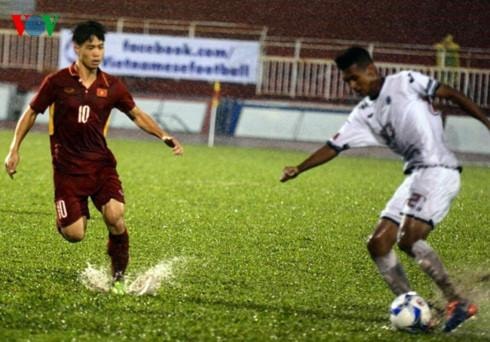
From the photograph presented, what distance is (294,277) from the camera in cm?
865

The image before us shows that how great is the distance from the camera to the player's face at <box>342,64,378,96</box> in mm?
6586

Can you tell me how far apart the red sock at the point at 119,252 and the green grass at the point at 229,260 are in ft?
0.97

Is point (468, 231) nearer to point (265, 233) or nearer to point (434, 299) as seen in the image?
point (265, 233)

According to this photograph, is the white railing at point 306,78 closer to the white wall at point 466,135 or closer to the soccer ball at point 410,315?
the white wall at point 466,135

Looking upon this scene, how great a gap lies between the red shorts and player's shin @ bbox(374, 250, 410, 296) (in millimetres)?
1871

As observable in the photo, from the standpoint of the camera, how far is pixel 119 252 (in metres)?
7.87

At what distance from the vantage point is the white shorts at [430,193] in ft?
22.0

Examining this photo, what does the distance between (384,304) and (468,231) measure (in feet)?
15.6

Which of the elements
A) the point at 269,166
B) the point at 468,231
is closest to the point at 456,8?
the point at 269,166

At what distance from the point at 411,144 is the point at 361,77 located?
1.57 ft

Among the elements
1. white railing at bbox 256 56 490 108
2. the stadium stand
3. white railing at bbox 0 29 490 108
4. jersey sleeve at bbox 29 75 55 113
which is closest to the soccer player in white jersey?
jersey sleeve at bbox 29 75 55 113

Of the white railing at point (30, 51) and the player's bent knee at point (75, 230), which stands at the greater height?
the player's bent knee at point (75, 230)

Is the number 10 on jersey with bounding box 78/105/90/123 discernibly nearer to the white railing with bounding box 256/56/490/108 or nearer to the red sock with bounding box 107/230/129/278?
the red sock with bounding box 107/230/129/278

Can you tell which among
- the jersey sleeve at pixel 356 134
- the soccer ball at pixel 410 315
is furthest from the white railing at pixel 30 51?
the soccer ball at pixel 410 315
